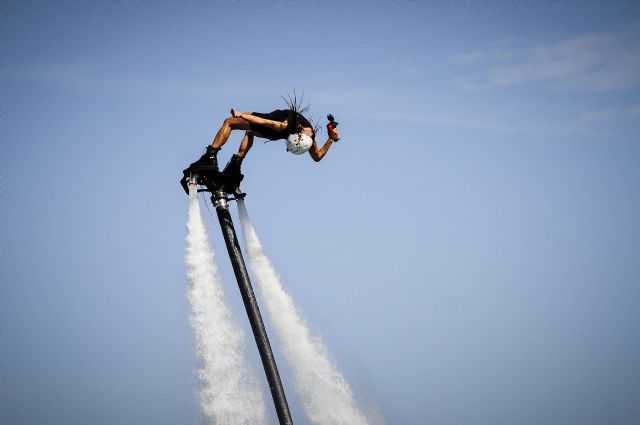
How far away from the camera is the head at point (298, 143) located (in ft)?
45.3

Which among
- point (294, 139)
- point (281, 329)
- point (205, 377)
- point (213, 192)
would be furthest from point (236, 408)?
point (294, 139)

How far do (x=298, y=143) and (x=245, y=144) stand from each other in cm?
127

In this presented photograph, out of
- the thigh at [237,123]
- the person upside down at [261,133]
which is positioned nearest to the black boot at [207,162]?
the person upside down at [261,133]

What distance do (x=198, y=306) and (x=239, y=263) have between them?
1.91 metres

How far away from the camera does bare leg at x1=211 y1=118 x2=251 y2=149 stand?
42.6ft

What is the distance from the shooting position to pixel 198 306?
552 inches

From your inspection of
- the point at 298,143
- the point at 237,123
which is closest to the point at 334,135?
the point at 298,143

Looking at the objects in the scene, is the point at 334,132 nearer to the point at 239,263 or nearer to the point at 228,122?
the point at 228,122

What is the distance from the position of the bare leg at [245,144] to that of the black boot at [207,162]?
0.79 meters

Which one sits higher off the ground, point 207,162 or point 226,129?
point 226,129

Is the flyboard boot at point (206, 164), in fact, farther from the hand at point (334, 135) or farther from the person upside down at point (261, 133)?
the hand at point (334, 135)

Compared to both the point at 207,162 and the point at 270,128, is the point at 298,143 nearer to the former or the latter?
the point at 270,128

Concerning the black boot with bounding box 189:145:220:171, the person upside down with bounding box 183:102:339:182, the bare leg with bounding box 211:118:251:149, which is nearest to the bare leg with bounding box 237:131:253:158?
the person upside down with bounding box 183:102:339:182

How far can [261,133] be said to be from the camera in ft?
44.7
